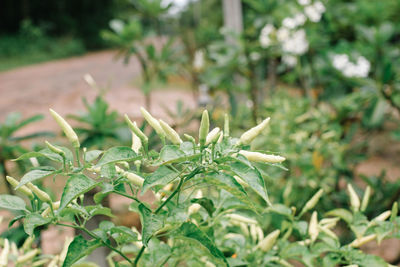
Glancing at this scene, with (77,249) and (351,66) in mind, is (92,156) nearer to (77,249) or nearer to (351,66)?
(77,249)

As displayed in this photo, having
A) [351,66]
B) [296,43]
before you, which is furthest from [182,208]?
[296,43]

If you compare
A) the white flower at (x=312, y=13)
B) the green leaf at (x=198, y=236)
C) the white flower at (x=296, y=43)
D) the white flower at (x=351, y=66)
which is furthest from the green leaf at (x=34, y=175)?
the white flower at (x=312, y=13)

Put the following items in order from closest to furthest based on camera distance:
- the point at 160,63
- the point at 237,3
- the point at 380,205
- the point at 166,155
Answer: the point at 166,155 → the point at 380,205 → the point at 160,63 → the point at 237,3

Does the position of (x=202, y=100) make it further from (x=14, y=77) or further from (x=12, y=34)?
(x=12, y=34)

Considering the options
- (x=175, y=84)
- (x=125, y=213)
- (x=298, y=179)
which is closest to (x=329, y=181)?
(x=298, y=179)

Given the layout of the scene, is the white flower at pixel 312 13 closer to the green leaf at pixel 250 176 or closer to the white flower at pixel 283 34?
the white flower at pixel 283 34

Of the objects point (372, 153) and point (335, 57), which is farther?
point (372, 153)

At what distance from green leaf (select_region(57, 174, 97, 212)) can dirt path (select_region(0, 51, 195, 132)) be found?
7.41 ft

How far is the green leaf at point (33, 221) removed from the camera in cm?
64

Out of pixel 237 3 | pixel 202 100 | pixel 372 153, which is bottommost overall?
pixel 372 153

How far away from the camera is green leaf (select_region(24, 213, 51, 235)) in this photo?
636 mm

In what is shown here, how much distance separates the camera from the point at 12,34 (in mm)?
13312

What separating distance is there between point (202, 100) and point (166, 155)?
3364 mm

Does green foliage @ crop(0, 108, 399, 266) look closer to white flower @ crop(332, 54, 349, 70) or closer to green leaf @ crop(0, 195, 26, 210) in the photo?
green leaf @ crop(0, 195, 26, 210)
